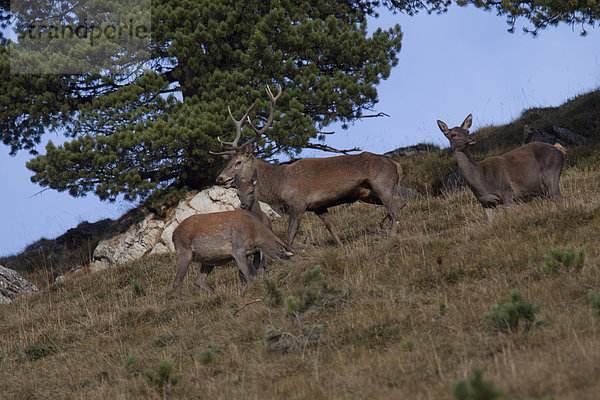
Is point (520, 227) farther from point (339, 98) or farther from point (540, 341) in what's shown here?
point (339, 98)

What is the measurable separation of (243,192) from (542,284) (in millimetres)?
5191

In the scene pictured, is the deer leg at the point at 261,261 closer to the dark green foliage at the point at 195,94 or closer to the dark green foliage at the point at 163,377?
the dark green foliage at the point at 163,377

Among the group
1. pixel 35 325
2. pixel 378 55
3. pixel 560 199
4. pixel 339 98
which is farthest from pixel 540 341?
pixel 378 55

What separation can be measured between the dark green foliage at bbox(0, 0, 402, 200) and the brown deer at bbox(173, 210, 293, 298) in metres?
5.69

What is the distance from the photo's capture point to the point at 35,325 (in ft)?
33.9

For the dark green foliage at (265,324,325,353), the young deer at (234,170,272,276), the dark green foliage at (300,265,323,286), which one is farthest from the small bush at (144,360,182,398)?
the young deer at (234,170,272,276)

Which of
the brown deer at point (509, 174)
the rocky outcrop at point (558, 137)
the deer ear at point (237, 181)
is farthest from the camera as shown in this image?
the rocky outcrop at point (558, 137)

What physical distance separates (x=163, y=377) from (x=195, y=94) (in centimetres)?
1121

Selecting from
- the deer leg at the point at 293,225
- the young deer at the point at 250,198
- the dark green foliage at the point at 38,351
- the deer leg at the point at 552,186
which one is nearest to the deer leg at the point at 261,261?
the young deer at the point at 250,198

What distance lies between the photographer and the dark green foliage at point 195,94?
49.1 ft

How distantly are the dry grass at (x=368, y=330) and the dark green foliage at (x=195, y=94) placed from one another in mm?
4995

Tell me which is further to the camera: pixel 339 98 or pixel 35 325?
pixel 339 98

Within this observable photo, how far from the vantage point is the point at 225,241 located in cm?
891

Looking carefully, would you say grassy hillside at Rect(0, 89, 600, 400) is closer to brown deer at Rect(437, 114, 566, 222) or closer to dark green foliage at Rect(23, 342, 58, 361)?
dark green foliage at Rect(23, 342, 58, 361)
